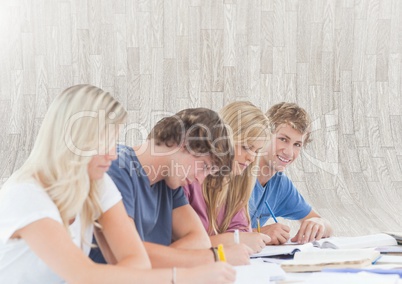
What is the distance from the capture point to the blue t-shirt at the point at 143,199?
5.97 feet

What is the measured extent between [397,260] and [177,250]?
59 centimetres

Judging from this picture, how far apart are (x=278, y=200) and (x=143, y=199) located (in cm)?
90

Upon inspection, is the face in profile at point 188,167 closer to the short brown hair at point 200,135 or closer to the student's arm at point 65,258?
the short brown hair at point 200,135

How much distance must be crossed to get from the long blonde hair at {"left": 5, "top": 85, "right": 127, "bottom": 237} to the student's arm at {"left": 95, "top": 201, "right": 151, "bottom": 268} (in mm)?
104

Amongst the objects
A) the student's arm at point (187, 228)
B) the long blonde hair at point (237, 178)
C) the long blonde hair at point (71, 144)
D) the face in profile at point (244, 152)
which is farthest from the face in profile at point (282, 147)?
the long blonde hair at point (71, 144)

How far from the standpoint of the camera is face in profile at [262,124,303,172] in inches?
103

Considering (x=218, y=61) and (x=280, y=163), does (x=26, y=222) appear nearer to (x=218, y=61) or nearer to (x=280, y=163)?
(x=280, y=163)

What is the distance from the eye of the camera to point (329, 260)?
6.03ft

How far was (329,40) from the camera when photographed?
5.20m

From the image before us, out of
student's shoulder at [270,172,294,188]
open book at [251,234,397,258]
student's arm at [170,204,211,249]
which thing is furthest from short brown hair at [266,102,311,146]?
student's arm at [170,204,211,249]

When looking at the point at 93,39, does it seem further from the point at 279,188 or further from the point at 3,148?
the point at 279,188

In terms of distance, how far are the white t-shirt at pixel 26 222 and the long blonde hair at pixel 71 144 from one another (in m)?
0.03

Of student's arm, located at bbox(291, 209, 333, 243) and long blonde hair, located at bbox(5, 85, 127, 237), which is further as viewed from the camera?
student's arm, located at bbox(291, 209, 333, 243)

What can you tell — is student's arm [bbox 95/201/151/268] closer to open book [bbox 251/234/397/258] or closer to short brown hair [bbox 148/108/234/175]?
short brown hair [bbox 148/108/234/175]
